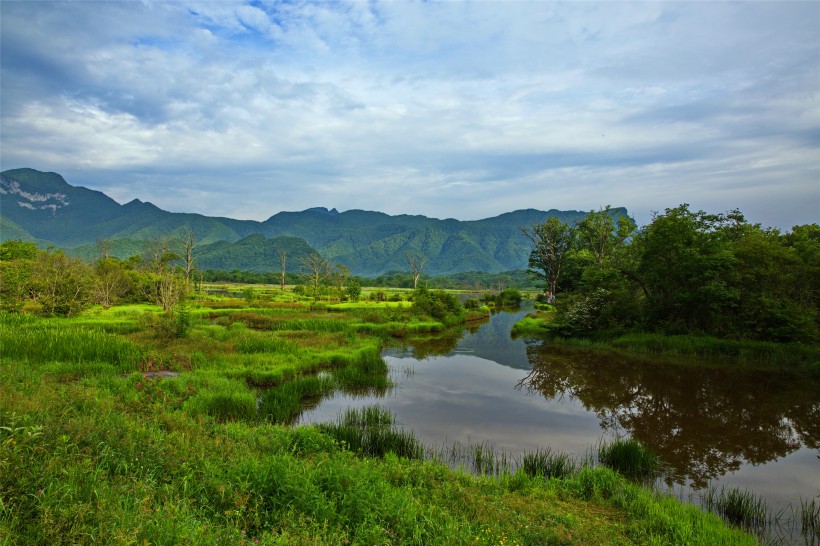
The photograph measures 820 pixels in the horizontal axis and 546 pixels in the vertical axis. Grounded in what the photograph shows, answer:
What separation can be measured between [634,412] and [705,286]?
1370 cm

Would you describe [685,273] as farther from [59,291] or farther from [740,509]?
[59,291]

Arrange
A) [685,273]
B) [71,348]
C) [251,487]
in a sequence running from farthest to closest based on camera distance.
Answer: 1. [685,273]
2. [71,348]
3. [251,487]

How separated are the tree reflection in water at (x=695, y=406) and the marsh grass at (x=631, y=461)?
0.51 m

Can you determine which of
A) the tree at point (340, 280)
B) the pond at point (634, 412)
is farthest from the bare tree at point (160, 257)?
the pond at point (634, 412)

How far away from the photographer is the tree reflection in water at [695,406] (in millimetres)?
12156

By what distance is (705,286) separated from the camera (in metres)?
25.2

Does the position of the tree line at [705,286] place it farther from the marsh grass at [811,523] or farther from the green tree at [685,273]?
the marsh grass at [811,523]

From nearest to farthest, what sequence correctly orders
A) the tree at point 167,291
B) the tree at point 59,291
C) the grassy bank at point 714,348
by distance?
the grassy bank at point 714,348 → the tree at point 59,291 → the tree at point 167,291

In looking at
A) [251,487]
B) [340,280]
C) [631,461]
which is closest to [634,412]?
[631,461]

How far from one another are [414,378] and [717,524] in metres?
14.3

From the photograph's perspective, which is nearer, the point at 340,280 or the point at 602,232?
the point at 602,232

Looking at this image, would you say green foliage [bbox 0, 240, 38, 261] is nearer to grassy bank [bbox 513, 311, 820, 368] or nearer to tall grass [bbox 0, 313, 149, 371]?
tall grass [bbox 0, 313, 149, 371]

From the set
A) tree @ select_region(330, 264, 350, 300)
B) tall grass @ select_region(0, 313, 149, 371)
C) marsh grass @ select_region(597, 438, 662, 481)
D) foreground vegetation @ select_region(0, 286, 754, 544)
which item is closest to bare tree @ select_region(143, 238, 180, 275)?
tree @ select_region(330, 264, 350, 300)

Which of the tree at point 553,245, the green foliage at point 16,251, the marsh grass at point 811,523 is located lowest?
the marsh grass at point 811,523
